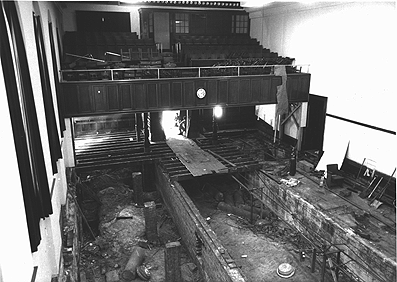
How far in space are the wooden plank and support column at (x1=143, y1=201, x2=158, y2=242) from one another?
90.9 inches

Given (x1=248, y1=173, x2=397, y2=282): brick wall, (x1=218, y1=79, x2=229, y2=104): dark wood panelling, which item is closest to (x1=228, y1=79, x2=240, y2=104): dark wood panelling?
(x1=218, y1=79, x2=229, y2=104): dark wood panelling

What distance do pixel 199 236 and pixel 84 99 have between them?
6.05 meters

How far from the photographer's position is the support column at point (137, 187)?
11915 mm

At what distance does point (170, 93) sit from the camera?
39.5ft

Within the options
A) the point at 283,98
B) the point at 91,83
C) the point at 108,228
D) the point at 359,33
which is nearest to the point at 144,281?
the point at 108,228

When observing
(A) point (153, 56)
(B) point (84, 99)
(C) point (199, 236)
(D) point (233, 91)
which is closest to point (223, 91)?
(D) point (233, 91)

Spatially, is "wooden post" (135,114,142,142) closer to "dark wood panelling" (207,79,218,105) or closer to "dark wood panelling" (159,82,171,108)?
"dark wood panelling" (159,82,171,108)

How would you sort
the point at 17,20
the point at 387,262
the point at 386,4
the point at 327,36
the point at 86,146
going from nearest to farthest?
the point at 17,20, the point at 387,262, the point at 386,4, the point at 327,36, the point at 86,146

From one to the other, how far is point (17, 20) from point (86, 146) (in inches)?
416

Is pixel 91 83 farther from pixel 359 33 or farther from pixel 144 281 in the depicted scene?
pixel 359 33

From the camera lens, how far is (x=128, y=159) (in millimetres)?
13031

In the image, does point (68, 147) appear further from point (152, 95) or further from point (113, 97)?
point (152, 95)

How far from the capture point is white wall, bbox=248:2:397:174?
33.5 feet

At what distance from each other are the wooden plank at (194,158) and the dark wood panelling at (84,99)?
4055 millimetres
